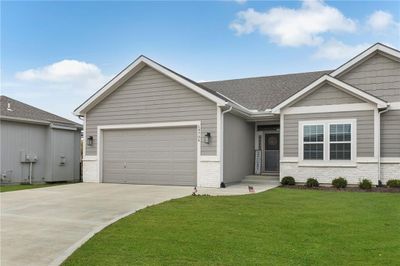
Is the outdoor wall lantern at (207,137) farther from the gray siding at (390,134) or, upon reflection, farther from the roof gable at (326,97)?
the gray siding at (390,134)

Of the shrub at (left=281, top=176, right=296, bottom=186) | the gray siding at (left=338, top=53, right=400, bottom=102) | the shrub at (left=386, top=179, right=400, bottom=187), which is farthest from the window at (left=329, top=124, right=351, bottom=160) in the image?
the gray siding at (left=338, top=53, right=400, bottom=102)

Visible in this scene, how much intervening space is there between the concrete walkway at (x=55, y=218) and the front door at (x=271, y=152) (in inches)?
284

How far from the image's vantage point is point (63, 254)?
5.53 m

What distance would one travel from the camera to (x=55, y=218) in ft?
27.3

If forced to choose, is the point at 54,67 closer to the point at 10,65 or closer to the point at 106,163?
the point at 10,65

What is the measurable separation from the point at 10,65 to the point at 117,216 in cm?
1421

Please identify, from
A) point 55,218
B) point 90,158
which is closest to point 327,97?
point 55,218

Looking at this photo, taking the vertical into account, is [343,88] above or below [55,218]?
above

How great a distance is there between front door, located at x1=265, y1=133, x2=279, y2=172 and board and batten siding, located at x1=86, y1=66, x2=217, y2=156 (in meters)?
4.34

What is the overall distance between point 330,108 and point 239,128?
4.11 metres

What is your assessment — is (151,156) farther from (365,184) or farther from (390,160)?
(390,160)

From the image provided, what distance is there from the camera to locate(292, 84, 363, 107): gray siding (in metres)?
14.1

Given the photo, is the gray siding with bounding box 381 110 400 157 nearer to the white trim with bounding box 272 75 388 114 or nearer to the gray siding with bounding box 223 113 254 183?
the white trim with bounding box 272 75 388 114

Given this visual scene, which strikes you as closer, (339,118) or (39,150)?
Answer: (339,118)
